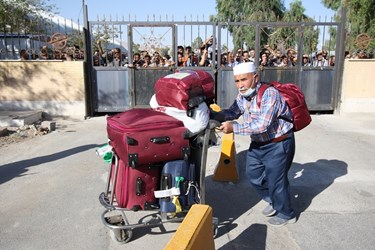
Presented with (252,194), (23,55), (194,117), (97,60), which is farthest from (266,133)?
(23,55)

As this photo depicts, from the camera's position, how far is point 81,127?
8.23 meters

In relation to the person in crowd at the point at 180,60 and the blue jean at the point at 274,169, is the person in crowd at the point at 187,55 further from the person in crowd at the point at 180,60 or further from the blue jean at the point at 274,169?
the blue jean at the point at 274,169

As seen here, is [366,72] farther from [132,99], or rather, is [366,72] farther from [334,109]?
[132,99]

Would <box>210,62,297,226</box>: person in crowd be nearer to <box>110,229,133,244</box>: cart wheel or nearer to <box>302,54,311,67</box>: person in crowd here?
Result: <box>110,229,133,244</box>: cart wheel

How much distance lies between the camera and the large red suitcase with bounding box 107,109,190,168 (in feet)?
8.89

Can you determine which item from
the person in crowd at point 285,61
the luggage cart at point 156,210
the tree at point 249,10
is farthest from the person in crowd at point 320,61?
the tree at point 249,10

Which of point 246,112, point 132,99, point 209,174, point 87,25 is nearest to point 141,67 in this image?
point 132,99

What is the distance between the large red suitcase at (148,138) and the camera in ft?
8.89

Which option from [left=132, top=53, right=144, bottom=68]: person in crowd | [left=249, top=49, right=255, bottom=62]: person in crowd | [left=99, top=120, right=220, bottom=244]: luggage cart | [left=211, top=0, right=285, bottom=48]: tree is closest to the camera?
[left=99, top=120, right=220, bottom=244]: luggage cart

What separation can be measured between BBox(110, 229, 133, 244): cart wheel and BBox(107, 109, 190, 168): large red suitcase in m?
0.73

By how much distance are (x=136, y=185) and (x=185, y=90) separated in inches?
34.8

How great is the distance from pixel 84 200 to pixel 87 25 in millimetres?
6168

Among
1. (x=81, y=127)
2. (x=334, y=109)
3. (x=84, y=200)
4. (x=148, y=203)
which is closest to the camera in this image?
(x=148, y=203)

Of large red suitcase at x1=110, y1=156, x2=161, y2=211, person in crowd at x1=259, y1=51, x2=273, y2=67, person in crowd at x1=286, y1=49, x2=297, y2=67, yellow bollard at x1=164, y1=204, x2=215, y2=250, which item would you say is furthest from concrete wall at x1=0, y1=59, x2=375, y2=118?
yellow bollard at x1=164, y1=204, x2=215, y2=250
